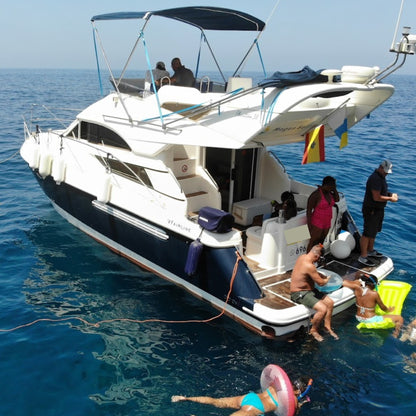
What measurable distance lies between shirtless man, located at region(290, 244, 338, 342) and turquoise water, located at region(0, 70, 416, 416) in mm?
379

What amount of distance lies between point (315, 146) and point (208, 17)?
3196 mm

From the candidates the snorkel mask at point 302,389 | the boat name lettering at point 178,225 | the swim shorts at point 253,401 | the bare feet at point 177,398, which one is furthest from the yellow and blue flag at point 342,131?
the bare feet at point 177,398

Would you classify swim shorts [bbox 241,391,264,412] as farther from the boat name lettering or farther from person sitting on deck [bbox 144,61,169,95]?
person sitting on deck [bbox 144,61,169,95]

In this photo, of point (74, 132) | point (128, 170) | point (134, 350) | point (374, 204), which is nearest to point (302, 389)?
point (134, 350)

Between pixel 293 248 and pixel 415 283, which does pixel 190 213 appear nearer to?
A: pixel 293 248

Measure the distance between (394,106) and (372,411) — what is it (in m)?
38.7

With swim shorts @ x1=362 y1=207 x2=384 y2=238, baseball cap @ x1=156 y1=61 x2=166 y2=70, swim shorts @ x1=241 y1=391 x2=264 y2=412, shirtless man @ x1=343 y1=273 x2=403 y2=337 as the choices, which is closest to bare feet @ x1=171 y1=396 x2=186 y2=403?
swim shorts @ x1=241 y1=391 x2=264 y2=412

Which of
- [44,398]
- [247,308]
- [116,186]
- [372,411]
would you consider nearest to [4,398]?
[44,398]

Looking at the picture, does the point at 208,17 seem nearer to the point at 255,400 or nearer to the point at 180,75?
the point at 180,75

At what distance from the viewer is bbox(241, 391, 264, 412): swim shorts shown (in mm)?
5141

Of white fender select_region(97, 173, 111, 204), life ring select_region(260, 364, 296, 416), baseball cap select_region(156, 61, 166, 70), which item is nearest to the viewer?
life ring select_region(260, 364, 296, 416)

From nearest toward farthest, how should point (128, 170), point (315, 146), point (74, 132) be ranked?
point (315, 146) → point (128, 170) → point (74, 132)

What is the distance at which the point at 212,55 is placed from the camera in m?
10.7

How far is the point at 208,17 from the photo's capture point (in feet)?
26.6
